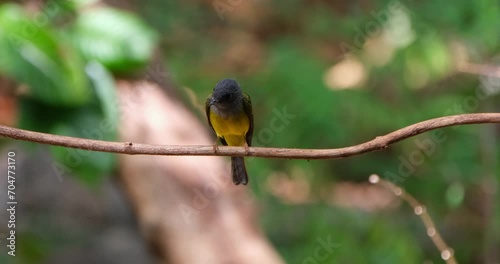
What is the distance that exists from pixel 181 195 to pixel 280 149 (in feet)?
7.81

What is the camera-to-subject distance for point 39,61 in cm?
282

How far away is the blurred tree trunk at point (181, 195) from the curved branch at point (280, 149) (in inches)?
84.4

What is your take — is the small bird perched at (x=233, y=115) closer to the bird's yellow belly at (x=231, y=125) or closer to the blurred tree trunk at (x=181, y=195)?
the bird's yellow belly at (x=231, y=125)

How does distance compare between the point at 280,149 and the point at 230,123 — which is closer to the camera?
the point at 280,149

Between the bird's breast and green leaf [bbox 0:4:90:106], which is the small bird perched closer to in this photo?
the bird's breast

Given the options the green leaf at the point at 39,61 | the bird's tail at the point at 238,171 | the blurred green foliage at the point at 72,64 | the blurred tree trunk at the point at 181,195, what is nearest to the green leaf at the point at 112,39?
the blurred green foliage at the point at 72,64

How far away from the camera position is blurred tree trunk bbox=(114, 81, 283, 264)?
351cm

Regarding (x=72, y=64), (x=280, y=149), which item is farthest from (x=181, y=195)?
(x=280, y=149)

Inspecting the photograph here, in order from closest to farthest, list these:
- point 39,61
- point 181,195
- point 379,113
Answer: point 39,61, point 181,195, point 379,113

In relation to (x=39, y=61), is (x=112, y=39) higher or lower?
higher

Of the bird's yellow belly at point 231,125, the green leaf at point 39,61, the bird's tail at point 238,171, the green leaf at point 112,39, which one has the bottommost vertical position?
the bird's tail at point 238,171

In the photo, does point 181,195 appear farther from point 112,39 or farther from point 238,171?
point 238,171

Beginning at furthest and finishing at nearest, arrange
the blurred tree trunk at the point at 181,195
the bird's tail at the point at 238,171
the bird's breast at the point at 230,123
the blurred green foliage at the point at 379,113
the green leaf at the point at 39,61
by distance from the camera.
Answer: the blurred green foliage at the point at 379,113 → the blurred tree trunk at the point at 181,195 → the green leaf at the point at 39,61 → the bird's breast at the point at 230,123 → the bird's tail at the point at 238,171

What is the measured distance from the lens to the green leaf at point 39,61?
8.90 ft
